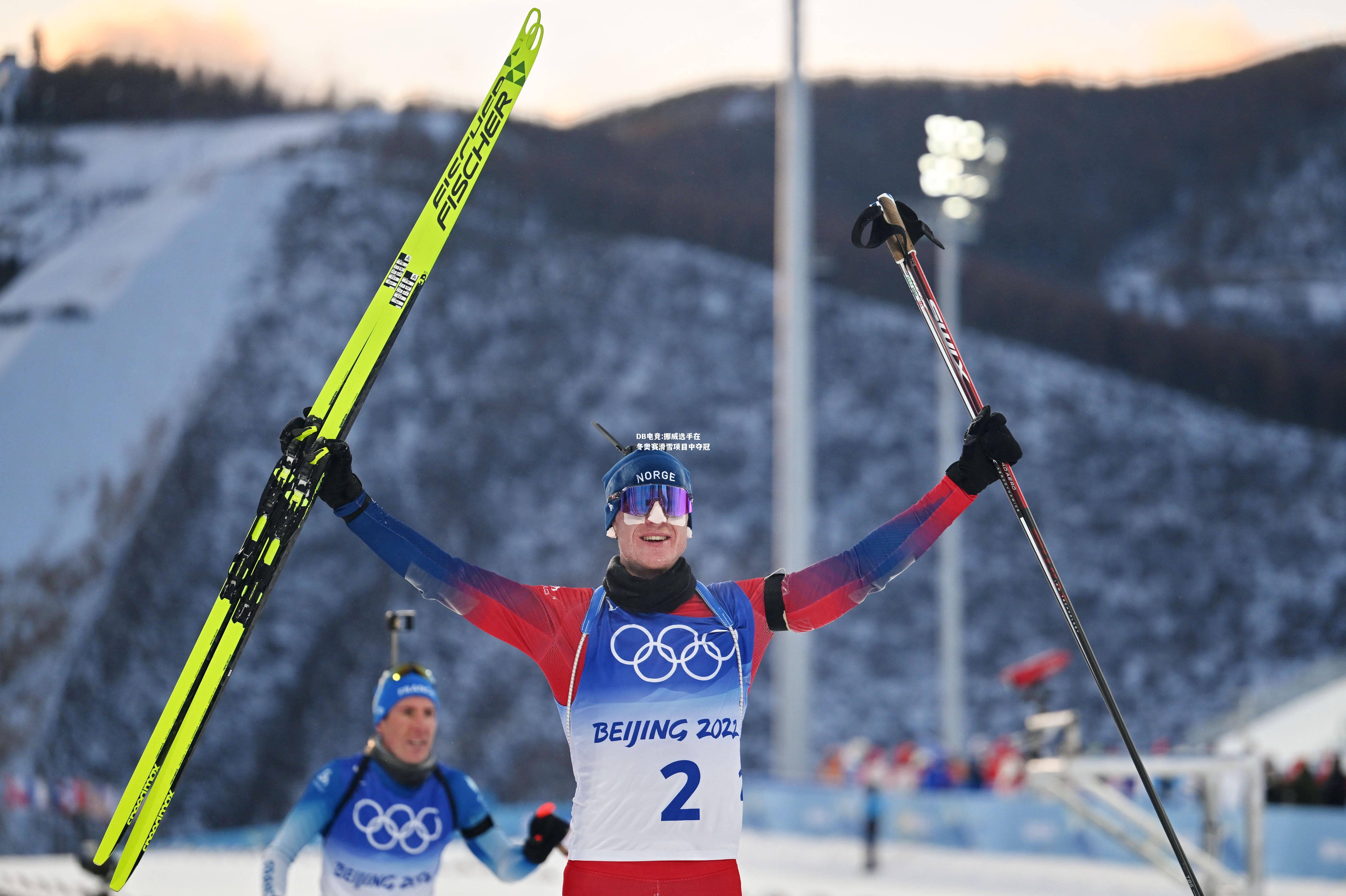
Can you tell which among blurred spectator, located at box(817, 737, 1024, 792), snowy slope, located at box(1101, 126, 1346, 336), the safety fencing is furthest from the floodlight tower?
snowy slope, located at box(1101, 126, 1346, 336)

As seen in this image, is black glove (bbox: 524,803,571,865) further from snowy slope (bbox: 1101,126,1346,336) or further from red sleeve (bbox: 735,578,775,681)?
snowy slope (bbox: 1101,126,1346,336)

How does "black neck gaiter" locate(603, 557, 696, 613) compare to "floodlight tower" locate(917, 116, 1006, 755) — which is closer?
"black neck gaiter" locate(603, 557, 696, 613)

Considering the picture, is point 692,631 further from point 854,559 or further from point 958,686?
point 958,686

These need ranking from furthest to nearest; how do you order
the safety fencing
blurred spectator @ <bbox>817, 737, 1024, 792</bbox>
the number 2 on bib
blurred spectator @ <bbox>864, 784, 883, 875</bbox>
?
blurred spectator @ <bbox>817, 737, 1024, 792</bbox> < blurred spectator @ <bbox>864, 784, 883, 875</bbox> < the safety fencing < the number 2 on bib

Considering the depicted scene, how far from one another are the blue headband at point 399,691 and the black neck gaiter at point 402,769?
0.39 ft

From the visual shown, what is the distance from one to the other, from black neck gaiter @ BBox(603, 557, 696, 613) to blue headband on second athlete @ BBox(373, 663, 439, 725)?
163cm

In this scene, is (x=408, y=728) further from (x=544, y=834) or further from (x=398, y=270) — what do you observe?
(x=398, y=270)

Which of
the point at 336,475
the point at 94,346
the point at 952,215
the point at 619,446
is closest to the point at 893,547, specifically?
the point at 619,446

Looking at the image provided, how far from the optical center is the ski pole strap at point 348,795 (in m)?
4.84

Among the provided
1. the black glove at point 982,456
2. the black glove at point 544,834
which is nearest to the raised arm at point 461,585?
the black glove at point 982,456

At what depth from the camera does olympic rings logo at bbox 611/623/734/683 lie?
3.41 metres

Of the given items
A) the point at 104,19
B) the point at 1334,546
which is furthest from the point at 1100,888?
the point at 1334,546

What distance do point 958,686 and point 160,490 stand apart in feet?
63.9

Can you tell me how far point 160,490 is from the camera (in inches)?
1225
